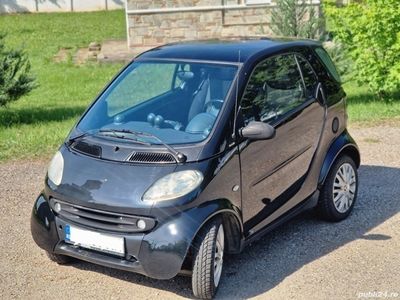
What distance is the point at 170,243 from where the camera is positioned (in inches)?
168

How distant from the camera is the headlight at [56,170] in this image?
4.78 m

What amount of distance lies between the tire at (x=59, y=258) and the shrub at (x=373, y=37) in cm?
700

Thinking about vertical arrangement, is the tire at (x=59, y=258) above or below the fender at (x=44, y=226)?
below

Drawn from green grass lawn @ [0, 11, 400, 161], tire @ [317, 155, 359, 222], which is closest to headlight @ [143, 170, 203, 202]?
tire @ [317, 155, 359, 222]

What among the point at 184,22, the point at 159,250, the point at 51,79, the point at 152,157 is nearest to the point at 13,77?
the point at 51,79

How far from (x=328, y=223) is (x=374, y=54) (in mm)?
5423

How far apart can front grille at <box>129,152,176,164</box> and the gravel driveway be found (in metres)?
0.95

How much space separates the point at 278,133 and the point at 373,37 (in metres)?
5.98

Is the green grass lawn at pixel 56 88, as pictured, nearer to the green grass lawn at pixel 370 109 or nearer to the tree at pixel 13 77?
the green grass lawn at pixel 370 109

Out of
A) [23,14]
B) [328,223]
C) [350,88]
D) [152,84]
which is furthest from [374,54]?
[23,14]

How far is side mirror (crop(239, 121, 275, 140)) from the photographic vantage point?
4738 millimetres

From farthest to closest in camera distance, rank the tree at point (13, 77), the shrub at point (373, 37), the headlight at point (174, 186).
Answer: the tree at point (13, 77), the shrub at point (373, 37), the headlight at point (174, 186)

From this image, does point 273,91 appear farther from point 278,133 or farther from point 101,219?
point 101,219

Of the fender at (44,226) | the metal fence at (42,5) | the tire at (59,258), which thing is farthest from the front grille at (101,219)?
the metal fence at (42,5)
